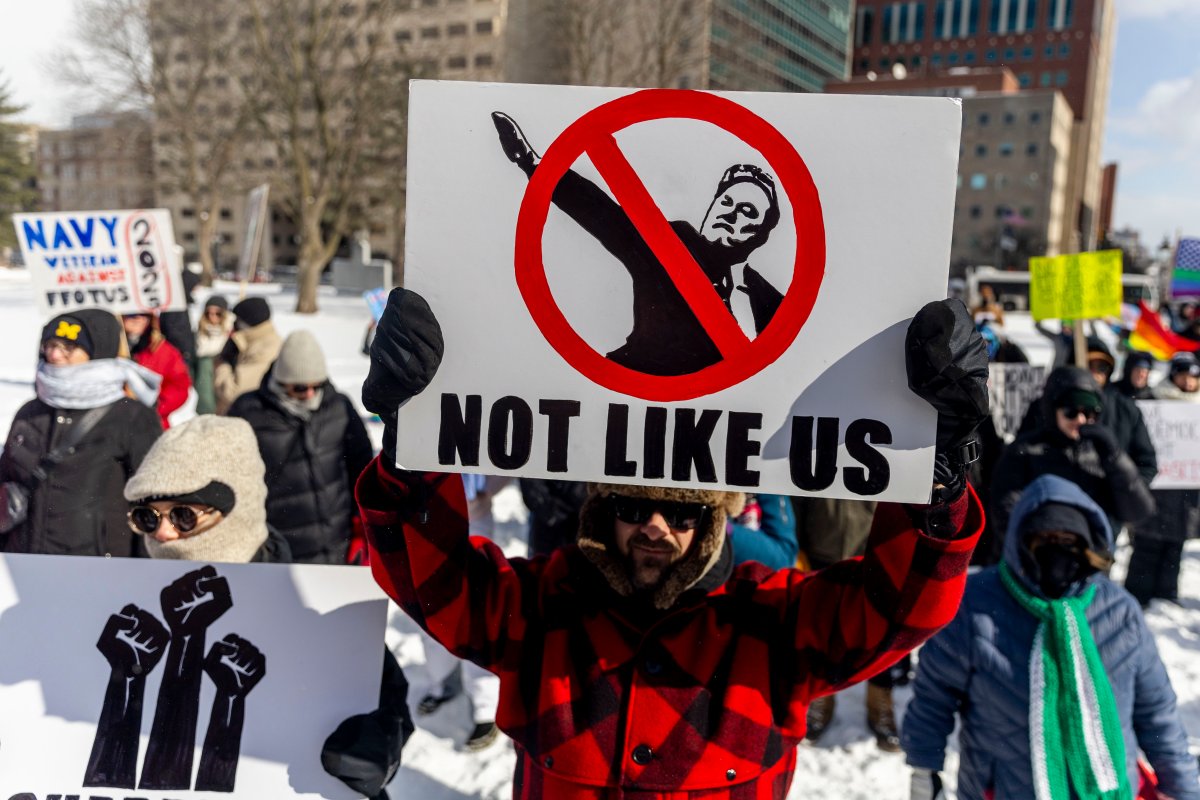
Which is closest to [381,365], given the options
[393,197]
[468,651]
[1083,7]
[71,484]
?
[468,651]

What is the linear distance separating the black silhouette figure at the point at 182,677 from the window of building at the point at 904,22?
103151 millimetres

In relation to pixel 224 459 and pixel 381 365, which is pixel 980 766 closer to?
pixel 381 365

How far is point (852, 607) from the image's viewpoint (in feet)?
5.17

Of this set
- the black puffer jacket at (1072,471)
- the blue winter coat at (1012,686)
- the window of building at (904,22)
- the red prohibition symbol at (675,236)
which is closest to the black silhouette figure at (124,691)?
the red prohibition symbol at (675,236)

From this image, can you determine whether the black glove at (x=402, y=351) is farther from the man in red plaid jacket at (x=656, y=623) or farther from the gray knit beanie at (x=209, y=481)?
the gray knit beanie at (x=209, y=481)

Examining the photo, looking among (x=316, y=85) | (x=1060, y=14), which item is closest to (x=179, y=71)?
(x=316, y=85)

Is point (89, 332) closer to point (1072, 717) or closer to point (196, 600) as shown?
point (196, 600)

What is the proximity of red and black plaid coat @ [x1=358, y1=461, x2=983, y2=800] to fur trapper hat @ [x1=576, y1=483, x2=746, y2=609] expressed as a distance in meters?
0.05

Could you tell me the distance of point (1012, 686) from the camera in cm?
224

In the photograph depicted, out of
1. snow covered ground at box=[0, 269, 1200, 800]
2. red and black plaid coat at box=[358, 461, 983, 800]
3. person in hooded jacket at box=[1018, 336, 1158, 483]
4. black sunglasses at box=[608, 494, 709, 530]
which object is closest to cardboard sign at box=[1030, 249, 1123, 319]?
person in hooded jacket at box=[1018, 336, 1158, 483]

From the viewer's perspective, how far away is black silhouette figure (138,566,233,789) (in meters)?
1.72

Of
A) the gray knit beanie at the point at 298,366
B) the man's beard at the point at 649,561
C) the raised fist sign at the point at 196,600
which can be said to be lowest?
the raised fist sign at the point at 196,600

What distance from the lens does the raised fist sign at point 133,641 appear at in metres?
1.79

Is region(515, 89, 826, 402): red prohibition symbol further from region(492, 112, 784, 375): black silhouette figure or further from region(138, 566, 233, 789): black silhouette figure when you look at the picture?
region(138, 566, 233, 789): black silhouette figure
